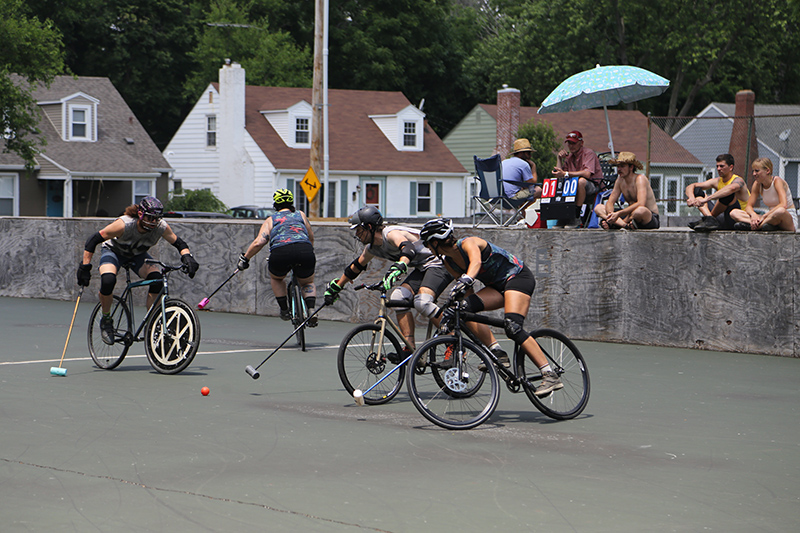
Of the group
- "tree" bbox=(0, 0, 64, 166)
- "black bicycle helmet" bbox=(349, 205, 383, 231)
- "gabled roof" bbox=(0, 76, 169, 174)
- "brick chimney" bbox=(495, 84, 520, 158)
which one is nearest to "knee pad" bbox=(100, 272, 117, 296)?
"black bicycle helmet" bbox=(349, 205, 383, 231)

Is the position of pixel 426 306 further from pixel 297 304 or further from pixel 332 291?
pixel 297 304

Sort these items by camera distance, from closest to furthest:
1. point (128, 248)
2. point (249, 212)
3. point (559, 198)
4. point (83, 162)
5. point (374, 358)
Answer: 1. point (374, 358)
2. point (128, 248)
3. point (559, 198)
4. point (249, 212)
5. point (83, 162)

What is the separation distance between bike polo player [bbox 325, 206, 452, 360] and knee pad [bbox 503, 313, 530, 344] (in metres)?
0.78

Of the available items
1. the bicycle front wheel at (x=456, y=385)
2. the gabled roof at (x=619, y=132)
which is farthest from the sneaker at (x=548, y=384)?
the gabled roof at (x=619, y=132)

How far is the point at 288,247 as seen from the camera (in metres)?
12.2

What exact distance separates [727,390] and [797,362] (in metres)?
2.40

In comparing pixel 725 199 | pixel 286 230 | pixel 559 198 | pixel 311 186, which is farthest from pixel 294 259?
pixel 311 186

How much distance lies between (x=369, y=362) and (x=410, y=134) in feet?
149

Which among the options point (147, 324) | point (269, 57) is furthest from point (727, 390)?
point (269, 57)

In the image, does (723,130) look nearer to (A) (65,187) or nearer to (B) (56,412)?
(A) (65,187)

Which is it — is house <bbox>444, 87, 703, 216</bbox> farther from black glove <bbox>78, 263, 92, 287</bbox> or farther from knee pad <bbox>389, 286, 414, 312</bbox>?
knee pad <bbox>389, 286, 414, 312</bbox>

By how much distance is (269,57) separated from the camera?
57844 mm

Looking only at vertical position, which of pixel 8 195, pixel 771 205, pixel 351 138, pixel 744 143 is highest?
pixel 351 138

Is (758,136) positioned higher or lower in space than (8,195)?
higher
